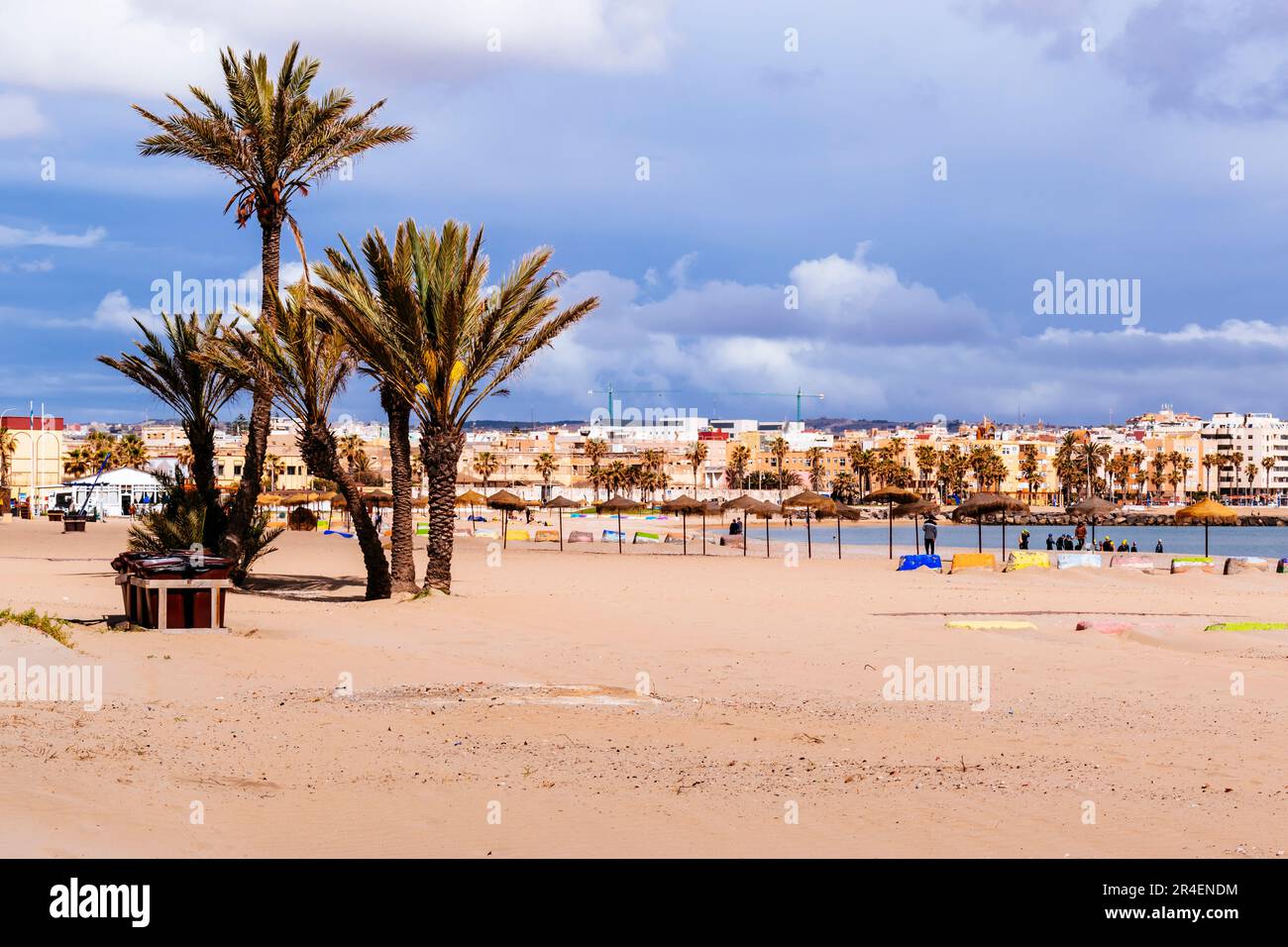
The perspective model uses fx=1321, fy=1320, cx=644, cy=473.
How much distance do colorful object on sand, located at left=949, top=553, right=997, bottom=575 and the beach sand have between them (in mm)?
15825

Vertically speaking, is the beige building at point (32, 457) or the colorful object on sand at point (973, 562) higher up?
the beige building at point (32, 457)

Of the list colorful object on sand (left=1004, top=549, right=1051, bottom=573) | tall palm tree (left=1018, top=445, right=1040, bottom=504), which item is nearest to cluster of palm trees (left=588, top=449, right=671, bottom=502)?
tall palm tree (left=1018, top=445, right=1040, bottom=504)

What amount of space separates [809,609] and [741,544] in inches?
1253

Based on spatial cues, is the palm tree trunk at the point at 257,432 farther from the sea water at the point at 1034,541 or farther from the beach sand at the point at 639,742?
the sea water at the point at 1034,541

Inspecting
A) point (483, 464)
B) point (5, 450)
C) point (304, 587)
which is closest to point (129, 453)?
point (5, 450)

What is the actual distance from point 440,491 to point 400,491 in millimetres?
1142

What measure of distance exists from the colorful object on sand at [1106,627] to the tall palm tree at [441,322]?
9.22m

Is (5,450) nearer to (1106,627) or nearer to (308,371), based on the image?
(308,371)

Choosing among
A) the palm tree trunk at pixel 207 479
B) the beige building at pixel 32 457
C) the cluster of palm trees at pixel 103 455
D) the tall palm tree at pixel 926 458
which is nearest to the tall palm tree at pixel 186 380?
the palm tree trunk at pixel 207 479

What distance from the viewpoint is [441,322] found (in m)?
20.3

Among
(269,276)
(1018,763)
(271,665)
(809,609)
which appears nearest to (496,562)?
(269,276)

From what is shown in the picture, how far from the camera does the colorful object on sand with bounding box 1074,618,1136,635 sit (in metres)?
16.1

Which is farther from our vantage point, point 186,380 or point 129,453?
point 129,453

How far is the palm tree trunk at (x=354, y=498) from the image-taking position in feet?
68.7
